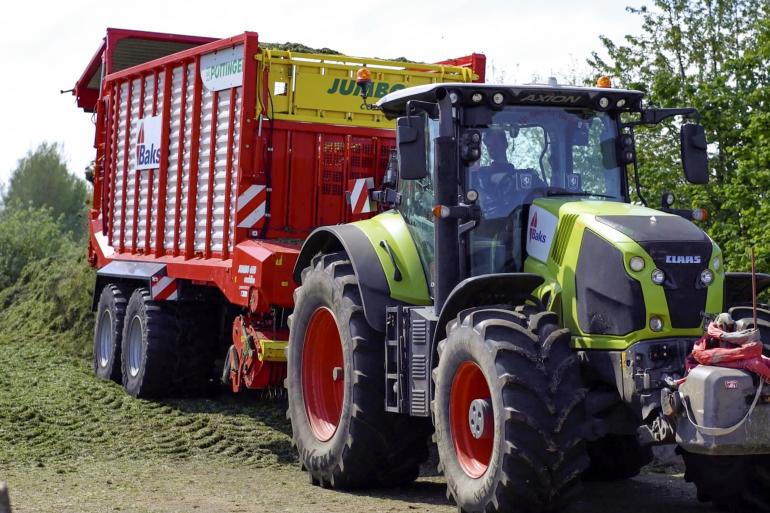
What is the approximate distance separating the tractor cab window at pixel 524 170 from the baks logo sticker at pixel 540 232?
8 cm

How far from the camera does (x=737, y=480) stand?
7.60 metres

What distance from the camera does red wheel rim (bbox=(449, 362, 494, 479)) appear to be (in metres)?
7.44

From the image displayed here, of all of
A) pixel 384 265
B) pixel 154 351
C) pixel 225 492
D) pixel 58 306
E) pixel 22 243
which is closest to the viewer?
pixel 384 265

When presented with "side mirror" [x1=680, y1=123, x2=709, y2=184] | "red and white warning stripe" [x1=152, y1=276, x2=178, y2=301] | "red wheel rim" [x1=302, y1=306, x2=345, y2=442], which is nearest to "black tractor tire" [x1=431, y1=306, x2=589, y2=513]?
"side mirror" [x1=680, y1=123, x2=709, y2=184]

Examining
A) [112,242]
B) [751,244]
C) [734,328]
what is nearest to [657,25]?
[751,244]

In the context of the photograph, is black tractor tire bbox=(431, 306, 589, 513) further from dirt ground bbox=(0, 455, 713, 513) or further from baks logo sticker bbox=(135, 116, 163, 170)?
baks logo sticker bbox=(135, 116, 163, 170)

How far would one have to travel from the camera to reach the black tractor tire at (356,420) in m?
8.52

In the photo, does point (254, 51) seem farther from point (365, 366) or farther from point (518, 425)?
point (518, 425)

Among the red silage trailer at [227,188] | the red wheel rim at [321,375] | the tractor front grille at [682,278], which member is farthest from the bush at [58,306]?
the tractor front grille at [682,278]

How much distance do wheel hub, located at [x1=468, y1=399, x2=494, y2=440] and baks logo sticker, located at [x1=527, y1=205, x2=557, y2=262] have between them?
1.01 m

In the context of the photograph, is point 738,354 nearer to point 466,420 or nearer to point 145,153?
point 466,420

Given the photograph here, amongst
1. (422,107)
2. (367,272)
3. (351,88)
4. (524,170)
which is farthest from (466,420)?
(351,88)

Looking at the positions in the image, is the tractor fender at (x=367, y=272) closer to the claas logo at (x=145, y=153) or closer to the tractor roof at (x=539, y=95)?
the tractor roof at (x=539, y=95)

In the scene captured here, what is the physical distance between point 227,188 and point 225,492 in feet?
10.9
